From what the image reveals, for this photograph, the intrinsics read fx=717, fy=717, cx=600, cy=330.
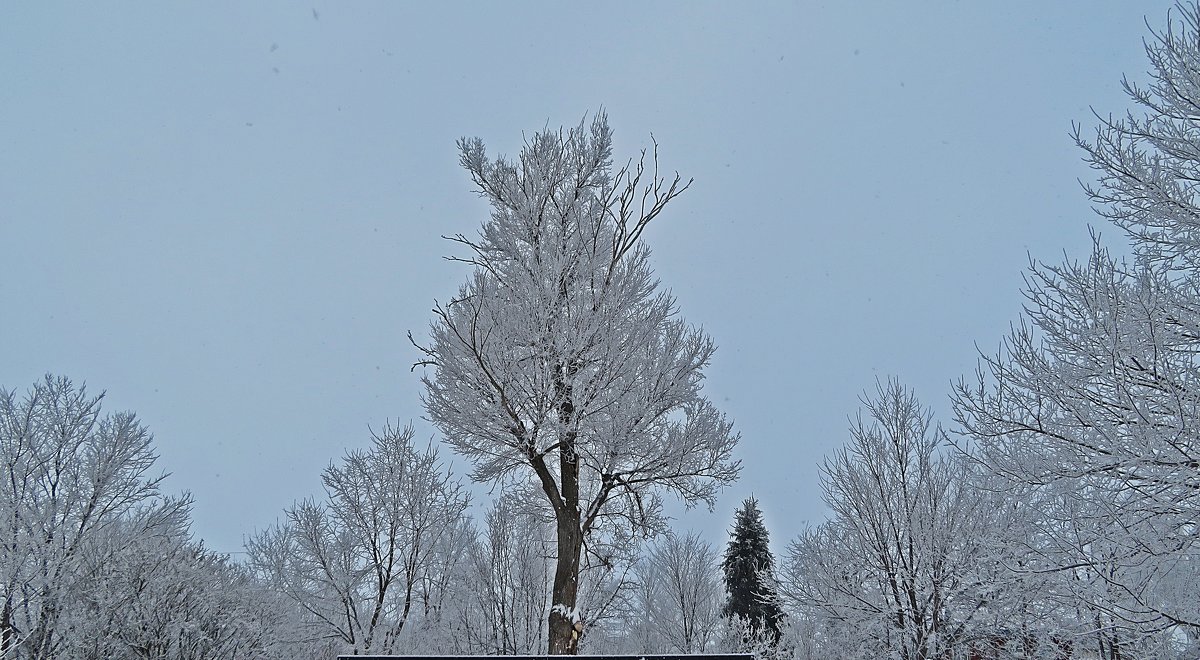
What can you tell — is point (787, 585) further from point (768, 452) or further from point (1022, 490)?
point (768, 452)

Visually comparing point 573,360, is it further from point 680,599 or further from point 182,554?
point 680,599

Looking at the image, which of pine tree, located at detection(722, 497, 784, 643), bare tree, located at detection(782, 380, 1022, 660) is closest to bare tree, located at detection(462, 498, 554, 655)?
pine tree, located at detection(722, 497, 784, 643)

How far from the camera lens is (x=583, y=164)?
8836 millimetres

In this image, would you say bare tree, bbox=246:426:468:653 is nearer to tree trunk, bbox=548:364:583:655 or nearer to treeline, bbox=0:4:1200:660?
treeline, bbox=0:4:1200:660

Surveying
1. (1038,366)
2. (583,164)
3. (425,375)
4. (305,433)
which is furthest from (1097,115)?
(305,433)

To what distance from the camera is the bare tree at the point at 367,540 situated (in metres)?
13.5

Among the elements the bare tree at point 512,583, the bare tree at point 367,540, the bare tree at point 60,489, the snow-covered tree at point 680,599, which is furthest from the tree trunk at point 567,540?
the snow-covered tree at point 680,599

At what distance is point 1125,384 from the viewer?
213 inches

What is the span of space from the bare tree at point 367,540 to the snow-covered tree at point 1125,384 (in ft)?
34.4

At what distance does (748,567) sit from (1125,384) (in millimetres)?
21806

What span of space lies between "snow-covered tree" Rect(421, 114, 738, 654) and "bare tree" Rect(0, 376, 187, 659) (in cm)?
879

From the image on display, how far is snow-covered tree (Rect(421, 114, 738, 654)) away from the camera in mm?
7891

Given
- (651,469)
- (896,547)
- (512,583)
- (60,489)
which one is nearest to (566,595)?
(651,469)

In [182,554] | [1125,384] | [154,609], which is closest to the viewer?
[1125,384]
